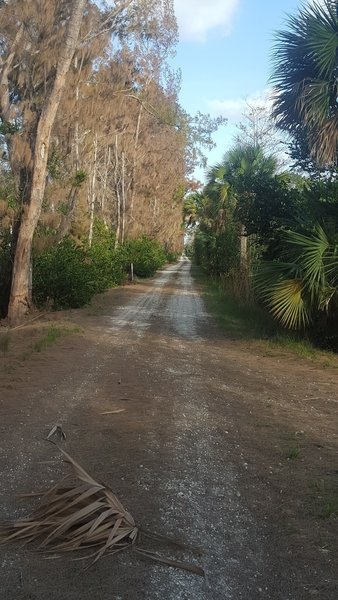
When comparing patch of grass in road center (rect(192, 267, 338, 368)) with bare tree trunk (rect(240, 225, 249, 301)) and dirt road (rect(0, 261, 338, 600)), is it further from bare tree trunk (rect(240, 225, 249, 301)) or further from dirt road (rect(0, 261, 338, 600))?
dirt road (rect(0, 261, 338, 600))

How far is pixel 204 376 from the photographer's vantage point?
8.26 meters

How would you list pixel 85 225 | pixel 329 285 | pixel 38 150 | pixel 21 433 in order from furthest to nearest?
pixel 85 225, pixel 38 150, pixel 329 285, pixel 21 433

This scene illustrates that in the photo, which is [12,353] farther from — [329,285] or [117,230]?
[117,230]

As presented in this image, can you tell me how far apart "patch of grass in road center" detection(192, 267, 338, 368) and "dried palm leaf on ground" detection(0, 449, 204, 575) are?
21.2ft

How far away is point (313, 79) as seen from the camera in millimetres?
10000

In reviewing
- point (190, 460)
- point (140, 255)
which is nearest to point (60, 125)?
point (190, 460)

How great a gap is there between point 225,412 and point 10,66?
46.3ft

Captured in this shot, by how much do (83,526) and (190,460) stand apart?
161 cm

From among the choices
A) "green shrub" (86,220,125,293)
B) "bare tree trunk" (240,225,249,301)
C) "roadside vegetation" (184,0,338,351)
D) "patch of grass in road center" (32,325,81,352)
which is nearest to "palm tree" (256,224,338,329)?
"roadside vegetation" (184,0,338,351)

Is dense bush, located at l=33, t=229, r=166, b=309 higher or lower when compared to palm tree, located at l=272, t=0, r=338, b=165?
lower

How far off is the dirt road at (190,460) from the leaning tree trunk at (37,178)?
5.18 metres

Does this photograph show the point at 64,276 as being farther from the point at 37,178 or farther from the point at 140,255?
the point at 140,255

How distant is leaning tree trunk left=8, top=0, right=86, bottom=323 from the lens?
1375cm

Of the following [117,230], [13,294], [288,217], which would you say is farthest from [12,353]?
[117,230]
